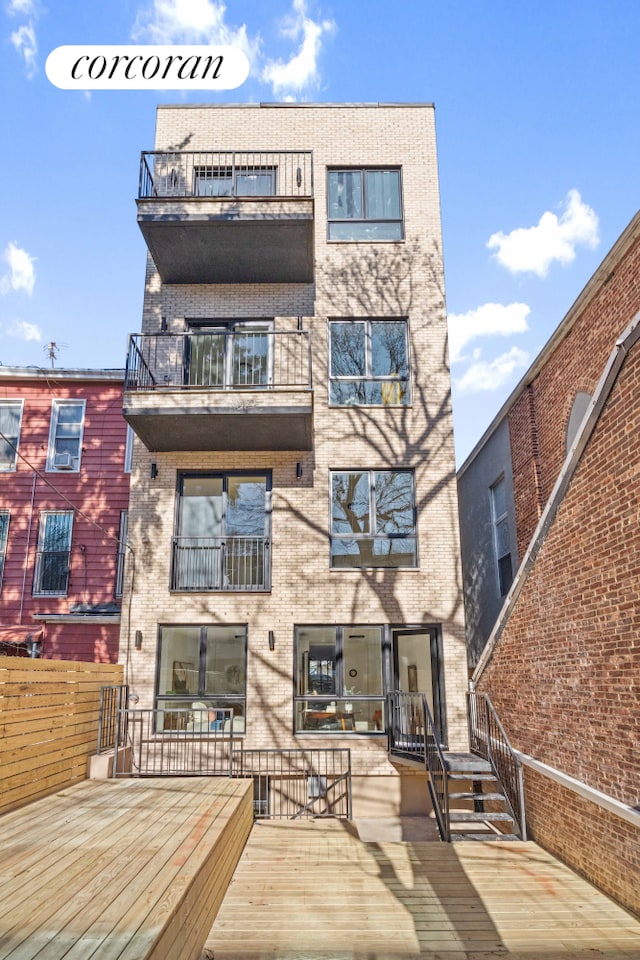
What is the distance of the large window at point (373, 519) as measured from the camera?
11.5 m

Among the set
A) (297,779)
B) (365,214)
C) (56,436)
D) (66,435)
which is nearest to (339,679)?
(297,779)

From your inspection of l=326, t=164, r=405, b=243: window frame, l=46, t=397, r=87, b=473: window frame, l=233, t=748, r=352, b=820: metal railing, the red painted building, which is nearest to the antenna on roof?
the red painted building

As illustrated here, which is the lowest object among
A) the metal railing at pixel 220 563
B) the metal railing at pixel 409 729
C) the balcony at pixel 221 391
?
the metal railing at pixel 409 729

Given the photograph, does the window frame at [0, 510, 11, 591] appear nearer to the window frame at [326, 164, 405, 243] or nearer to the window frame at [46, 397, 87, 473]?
the window frame at [46, 397, 87, 473]

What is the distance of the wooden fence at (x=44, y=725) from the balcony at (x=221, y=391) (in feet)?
14.0

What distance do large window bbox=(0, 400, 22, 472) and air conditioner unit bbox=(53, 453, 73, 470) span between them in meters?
1.01

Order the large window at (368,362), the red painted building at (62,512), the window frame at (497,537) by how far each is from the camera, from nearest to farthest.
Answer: the large window at (368,362)
the red painted building at (62,512)
the window frame at (497,537)

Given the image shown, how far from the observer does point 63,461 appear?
1602cm

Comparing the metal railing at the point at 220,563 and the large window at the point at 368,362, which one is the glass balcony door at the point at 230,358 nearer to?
the large window at the point at 368,362

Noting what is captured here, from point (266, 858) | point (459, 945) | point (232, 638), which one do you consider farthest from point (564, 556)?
point (232, 638)

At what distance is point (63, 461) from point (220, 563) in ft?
22.3

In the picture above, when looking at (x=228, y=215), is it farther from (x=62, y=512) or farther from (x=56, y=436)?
(x=62, y=512)

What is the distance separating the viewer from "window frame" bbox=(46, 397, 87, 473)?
1596 cm

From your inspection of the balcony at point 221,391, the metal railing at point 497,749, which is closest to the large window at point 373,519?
the balcony at point 221,391
